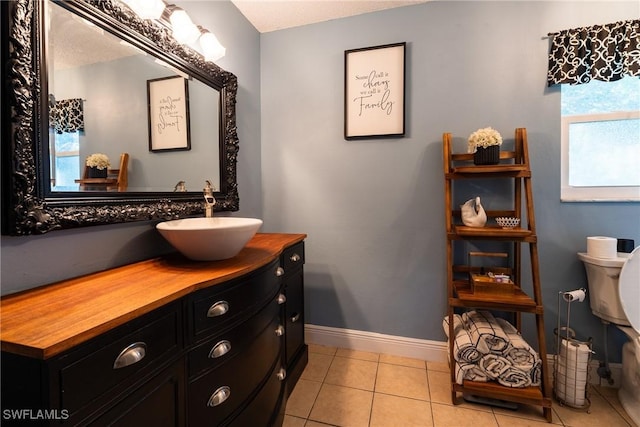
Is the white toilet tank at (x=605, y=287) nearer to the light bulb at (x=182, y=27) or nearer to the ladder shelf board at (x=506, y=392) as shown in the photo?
the ladder shelf board at (x=506, y=392)

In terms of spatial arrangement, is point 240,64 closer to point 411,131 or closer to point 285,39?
point 285,39

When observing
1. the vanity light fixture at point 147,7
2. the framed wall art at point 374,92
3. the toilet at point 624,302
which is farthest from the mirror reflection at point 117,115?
the toilet at point 624,302

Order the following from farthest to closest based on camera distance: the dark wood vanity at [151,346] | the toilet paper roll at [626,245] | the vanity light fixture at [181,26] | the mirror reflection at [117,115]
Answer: the toilet paper roll at [626,245]
the vanity light fixture at [181,26]
the mirror reflection at [117,115]
the dark wood vanity at [151,346]

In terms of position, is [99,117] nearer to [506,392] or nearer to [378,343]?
[378,343]

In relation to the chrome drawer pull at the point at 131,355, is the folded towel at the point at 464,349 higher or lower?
lower

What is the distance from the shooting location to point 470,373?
1.50 metres

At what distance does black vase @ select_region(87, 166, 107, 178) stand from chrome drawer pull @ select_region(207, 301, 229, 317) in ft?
2.20

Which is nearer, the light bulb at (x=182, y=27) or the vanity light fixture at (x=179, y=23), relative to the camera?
the vanity light fixture at (x=179, y=23)

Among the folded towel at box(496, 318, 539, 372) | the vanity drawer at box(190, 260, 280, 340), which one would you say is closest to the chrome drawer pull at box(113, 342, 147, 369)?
the vanity drawer at box(190, 260, 280, 340)

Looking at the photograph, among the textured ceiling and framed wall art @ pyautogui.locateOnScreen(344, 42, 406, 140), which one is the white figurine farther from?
the textured ceiling

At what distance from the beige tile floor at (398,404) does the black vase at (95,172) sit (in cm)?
141

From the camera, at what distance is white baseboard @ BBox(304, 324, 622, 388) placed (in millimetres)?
1886

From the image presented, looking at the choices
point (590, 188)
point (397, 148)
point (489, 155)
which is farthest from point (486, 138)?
point (590, 188)

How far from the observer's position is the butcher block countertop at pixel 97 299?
520 millimetres
